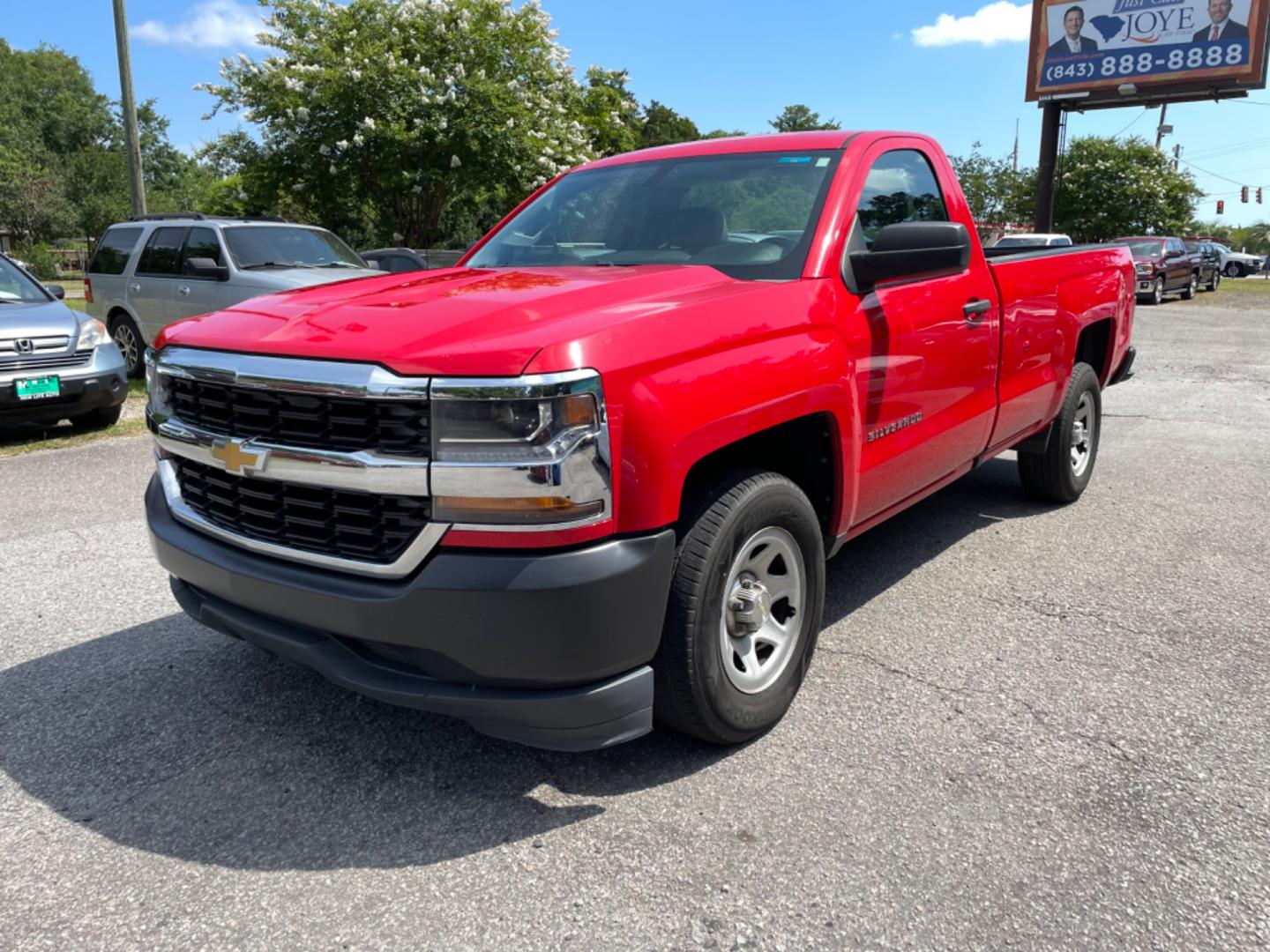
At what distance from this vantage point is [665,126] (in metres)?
67.8

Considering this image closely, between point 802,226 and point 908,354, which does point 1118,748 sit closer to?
point 908,354

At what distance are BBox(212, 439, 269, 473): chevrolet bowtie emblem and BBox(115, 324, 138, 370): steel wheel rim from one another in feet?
32.6

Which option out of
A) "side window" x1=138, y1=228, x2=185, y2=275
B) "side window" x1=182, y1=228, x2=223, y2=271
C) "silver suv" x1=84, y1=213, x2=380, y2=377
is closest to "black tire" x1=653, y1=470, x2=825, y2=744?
"silver suv" x1=84, y1=213, x2=380, y2=377

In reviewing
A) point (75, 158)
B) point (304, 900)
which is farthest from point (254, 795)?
point (75, 158)

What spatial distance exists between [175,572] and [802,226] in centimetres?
238

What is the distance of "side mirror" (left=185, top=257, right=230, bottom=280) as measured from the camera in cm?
947

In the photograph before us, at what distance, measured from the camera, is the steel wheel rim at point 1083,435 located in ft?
19.0

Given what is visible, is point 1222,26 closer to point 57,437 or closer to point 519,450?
point 57,437

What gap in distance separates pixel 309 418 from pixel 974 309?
285cm

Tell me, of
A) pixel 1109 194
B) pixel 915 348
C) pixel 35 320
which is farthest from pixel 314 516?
pixel 1109 194

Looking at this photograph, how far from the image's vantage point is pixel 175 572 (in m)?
3.05

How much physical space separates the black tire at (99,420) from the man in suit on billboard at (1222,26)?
95.8 ft

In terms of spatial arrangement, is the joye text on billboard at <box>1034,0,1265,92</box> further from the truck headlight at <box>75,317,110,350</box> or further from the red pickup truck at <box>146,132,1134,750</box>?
the red pickup truck at <box>146,132,1134,750</box>

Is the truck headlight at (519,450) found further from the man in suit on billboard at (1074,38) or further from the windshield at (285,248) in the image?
the man in suit on billboard at (1074,38)
